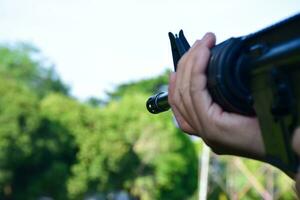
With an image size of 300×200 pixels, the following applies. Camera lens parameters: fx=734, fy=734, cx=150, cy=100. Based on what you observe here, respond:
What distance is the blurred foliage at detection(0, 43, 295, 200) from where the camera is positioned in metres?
41.6

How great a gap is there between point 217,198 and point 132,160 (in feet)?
59.2

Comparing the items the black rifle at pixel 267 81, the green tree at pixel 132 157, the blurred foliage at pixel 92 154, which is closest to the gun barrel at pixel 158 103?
the black rifle at pixel 267 81

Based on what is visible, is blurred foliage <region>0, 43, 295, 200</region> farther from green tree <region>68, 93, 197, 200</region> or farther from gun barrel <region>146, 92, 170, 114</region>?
gun barrel <region>146, 92, 170, 114</region>

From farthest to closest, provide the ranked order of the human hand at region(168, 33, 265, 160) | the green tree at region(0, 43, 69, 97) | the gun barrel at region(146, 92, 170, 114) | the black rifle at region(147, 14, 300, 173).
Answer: the green tree at region(0, 43, 69, 97), the gun barrel at region(146, 92, 170, 114), the human hand at region(168, 33, 265, 160), the black rifle at region(147, 14, 300, 173)

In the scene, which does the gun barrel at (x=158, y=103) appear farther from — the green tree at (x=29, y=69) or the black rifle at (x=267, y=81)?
the green tree at (x=29, y=69)

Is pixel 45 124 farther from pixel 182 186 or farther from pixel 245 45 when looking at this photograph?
pixel 245 45

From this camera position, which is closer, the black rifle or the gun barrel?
the black rifle

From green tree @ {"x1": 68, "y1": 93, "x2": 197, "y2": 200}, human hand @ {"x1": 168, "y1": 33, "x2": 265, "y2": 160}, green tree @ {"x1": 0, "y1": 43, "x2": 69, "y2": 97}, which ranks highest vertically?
green tree @ {"x1": 0, "y1": 43, "x2": 69, "y2": 97}

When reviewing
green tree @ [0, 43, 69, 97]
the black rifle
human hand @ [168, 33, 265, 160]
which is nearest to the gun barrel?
human hand @ [168, 33, 265, 160]

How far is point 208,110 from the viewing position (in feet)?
4.18

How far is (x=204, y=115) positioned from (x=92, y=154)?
154 feet

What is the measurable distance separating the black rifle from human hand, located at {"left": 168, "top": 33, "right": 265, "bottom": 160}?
17mm

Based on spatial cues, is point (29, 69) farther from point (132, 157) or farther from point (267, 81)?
point (267, 81)

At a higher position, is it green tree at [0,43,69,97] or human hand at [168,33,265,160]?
green tree at [0,43,69,97]
